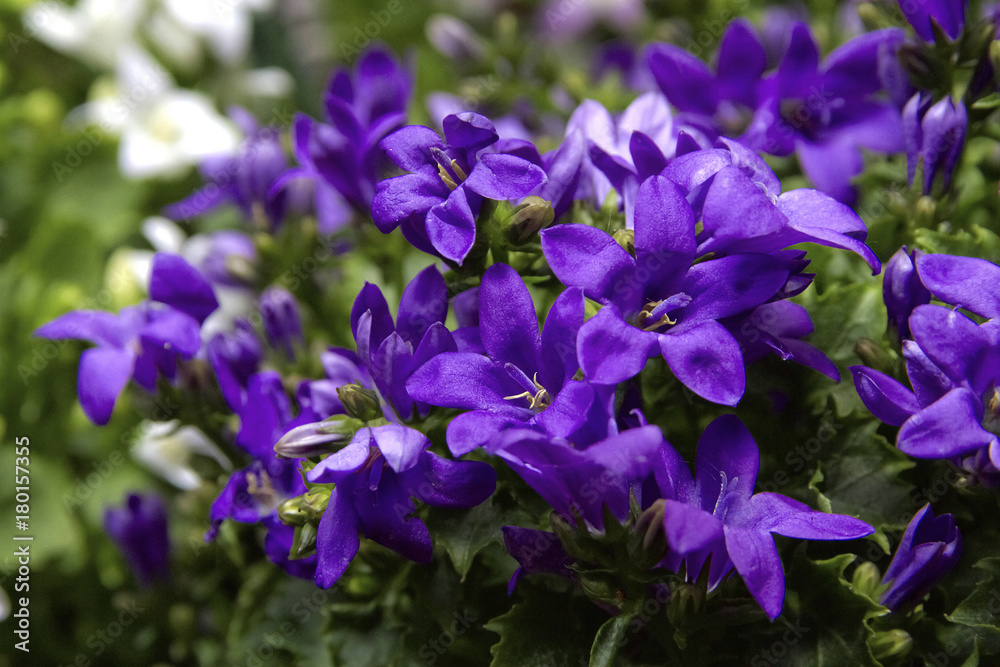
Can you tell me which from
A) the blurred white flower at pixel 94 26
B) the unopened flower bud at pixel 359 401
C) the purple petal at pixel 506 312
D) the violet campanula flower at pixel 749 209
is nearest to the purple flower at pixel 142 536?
the unopened flower bud at pixel 359 401

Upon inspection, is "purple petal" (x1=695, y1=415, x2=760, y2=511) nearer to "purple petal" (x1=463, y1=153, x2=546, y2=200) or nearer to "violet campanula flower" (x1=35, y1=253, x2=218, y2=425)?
"purple petal" (x1=463, y1=153, x2=546, y2=200)

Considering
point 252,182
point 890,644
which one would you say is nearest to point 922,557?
point 890,644

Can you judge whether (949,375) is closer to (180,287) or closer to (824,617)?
(824,617)

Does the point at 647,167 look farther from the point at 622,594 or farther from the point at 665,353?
the point at 622,594

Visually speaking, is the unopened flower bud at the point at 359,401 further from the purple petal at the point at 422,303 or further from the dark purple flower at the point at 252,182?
the dark purple flower at the point at 252,182

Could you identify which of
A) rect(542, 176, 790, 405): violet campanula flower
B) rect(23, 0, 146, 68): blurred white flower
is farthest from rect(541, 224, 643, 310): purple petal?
rect(23, 0, 146, 68): blurred white flower

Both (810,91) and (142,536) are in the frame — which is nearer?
(810,91)

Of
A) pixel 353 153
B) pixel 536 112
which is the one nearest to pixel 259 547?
pixel 353 153
